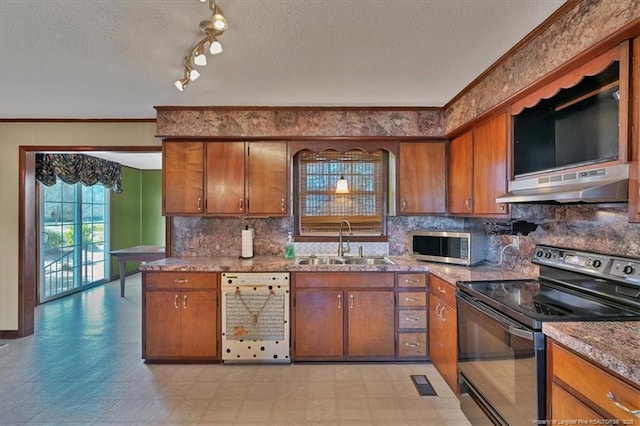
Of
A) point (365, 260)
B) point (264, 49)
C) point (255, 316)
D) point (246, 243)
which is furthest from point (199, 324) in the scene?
point (264, 49)

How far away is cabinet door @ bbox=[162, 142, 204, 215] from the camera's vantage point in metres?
3.32

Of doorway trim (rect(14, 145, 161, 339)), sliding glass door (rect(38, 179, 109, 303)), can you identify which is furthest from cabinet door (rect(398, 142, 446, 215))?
sliding glass door (rect(38, 179, 109, 303))

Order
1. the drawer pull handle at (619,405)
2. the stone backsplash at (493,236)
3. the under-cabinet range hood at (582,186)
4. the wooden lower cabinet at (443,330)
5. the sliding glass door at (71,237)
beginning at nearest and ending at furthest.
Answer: the drawer pull handle at (619,405)
the under-cabinet range hood at (582,186)
the stone backsplash at (493,236)
the wooden lower cabinet at (443,330)
the sliding glass door at (71,237)

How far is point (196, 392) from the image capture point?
102 inches

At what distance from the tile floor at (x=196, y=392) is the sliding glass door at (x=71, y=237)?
2.25m

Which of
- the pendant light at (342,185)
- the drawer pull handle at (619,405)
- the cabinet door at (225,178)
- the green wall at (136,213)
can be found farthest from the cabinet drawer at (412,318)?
the green wall at (136,213)

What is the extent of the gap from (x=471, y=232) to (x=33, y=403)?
360 centimetres

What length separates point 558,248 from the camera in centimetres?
218

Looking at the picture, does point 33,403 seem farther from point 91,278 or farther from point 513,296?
point 91,278

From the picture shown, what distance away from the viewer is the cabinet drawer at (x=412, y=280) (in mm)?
3004

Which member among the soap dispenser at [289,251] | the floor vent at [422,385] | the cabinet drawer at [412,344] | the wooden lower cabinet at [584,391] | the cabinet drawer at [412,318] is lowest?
the floor vent at [422,385]

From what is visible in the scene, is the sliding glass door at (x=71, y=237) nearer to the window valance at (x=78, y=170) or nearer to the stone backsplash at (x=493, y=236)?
the window valance at (x=78, y=170)

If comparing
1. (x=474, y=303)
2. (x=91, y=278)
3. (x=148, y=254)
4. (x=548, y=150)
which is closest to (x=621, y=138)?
(x=548, y=150)

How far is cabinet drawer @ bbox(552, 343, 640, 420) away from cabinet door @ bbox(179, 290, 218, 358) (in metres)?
2.55
